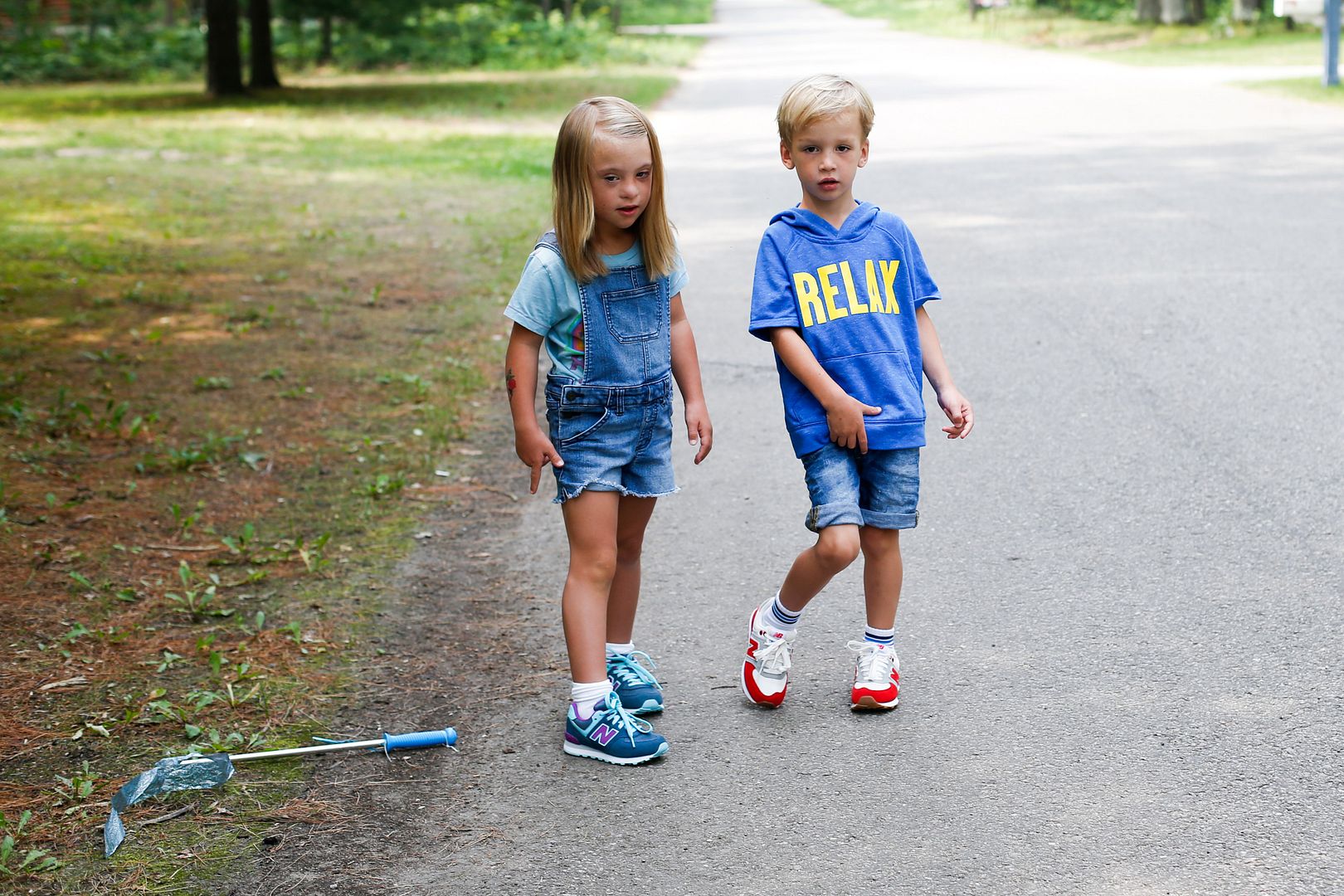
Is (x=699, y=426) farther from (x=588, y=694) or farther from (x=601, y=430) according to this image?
(x=588, y=694)

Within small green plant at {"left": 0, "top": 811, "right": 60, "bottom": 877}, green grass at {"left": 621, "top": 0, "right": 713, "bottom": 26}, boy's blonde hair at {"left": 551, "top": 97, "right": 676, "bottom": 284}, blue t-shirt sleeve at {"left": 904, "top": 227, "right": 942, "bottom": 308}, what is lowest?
small green plant at {"left": 0, "top": 811, "right": 60, "bottom": 877}

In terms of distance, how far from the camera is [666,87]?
83.8 ft

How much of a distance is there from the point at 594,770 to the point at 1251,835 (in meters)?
1.44

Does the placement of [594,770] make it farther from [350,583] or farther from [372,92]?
[372,92]

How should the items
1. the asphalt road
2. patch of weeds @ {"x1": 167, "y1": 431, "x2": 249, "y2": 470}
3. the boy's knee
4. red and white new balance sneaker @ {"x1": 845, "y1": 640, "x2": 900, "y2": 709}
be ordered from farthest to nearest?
patch of weeds @ {"x1": 167, "y1": 431, "x2": 249, "y2": 470} → red and white new balance sneaker @ {"x1": 845, "y1": 640, "x2": 900, "y2": 709} → the boy's knee → the asphalt road

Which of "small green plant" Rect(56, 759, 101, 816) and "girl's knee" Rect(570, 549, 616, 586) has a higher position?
"girl's knee" Rect(570, 549, 616, 586)

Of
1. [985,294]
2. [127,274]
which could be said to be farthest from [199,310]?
[985,294]

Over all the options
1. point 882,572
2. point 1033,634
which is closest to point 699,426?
point 882,572

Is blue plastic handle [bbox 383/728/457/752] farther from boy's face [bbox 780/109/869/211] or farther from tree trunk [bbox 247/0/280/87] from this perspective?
tree trunk [bbox 247/0/280/87]

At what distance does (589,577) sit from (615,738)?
1.29 ft

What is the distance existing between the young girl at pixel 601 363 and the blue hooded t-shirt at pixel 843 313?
24 centimetres

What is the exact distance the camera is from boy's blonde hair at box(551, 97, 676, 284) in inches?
130

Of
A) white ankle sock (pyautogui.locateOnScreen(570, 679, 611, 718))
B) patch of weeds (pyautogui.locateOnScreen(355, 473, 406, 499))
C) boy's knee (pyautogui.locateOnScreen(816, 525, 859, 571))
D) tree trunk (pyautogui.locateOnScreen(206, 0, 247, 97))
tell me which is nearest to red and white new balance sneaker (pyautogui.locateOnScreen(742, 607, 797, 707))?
boy's knee (pyautogui.locateOnScreen(816, 525, 859, 571))

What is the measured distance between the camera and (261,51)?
28.0 m
